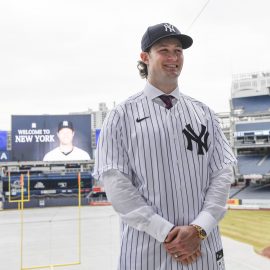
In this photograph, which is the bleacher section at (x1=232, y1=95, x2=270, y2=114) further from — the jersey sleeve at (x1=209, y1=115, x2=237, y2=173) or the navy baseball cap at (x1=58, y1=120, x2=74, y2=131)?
the jersey sleeve at (x1=209, y1=115, x2=237, y2=173)

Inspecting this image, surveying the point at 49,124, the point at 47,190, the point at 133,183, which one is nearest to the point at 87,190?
the point at 47,190

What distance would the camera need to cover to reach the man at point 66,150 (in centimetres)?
2303

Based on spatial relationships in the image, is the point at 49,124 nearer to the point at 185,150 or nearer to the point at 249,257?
the point at 249,257

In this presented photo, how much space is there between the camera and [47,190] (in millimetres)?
24734

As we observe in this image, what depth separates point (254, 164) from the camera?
22.9m

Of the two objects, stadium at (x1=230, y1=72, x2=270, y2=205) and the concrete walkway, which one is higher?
stadium at (x1=230, y1=72, x2=270, y2=205)

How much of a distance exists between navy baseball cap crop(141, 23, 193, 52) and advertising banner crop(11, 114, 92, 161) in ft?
72.3

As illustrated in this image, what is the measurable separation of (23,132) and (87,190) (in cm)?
621

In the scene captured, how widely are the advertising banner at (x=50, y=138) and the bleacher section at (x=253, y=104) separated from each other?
1134 cm

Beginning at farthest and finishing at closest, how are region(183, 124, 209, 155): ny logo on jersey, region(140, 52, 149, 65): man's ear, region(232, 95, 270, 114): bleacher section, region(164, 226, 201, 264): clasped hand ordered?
region(232, 95, 270, 114): bleacher section → region(140, 52, 149, 65): man's ear → region(183, 124, 209, 155): ny logo on jersey → region(164, 226, 201, 264): clasped hand

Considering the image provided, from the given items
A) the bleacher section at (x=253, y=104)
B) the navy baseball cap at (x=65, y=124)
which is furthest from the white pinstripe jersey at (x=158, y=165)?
the bleacher section at (x=253, y=104)

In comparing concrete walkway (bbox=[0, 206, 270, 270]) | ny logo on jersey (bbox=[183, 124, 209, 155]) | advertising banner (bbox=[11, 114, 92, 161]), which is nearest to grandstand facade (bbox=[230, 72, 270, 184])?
advertising banner (bbox=[11, 114, 92, 161])

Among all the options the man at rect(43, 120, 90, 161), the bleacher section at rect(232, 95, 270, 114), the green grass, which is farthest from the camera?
the bleacher section at rect(232, 95, 270, 114)

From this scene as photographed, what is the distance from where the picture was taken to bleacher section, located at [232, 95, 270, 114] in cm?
2531
